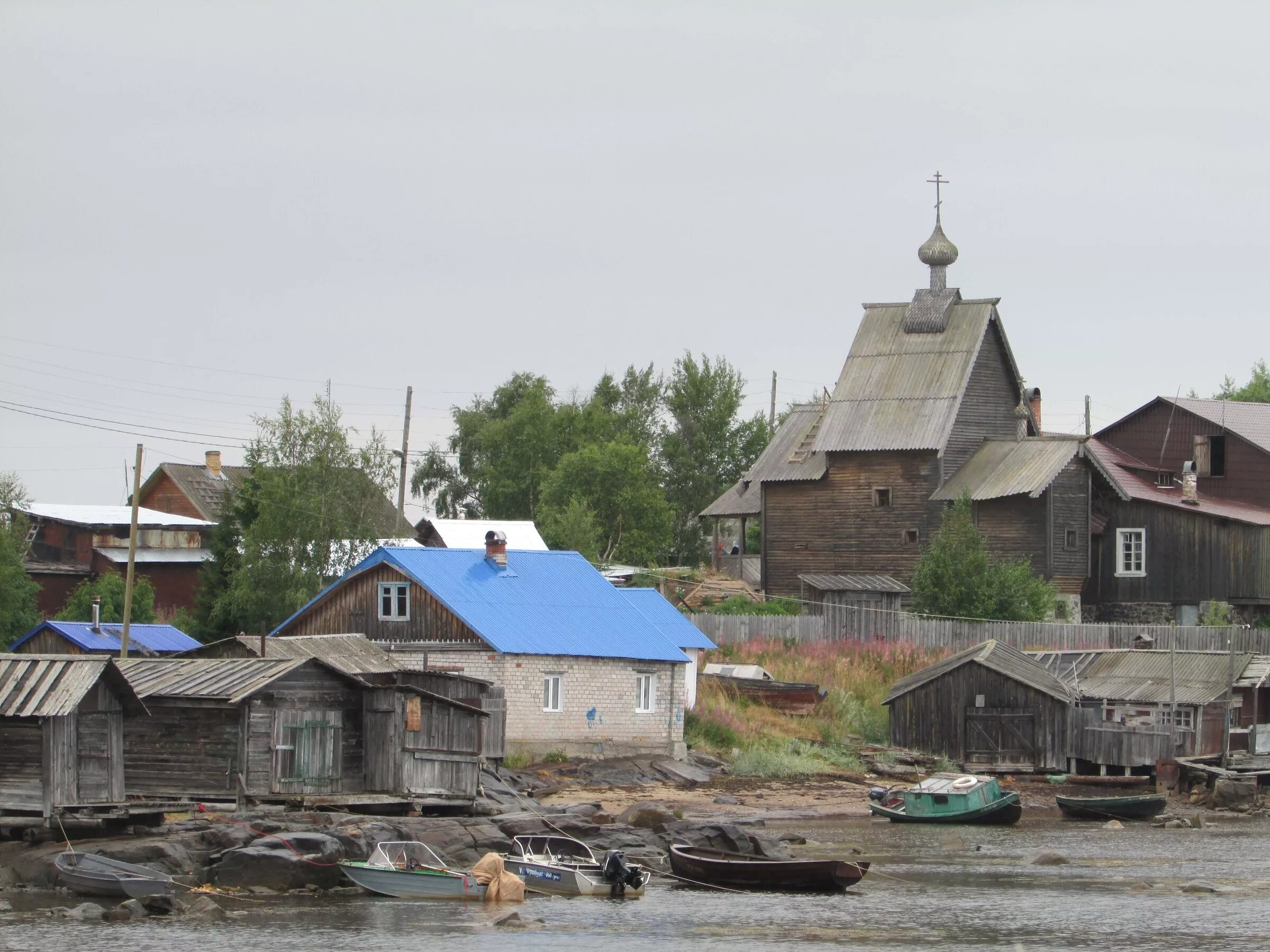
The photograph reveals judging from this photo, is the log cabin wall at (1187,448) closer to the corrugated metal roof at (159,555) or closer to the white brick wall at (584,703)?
the white brick wall at (584,703)

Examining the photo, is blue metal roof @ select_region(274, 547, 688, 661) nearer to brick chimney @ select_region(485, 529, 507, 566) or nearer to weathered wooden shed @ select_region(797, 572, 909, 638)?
brick chimney @ select_region(485, 529, 507, 566)

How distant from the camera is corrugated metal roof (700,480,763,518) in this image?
77.4m

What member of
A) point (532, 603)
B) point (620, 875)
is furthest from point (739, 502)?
point (620, 875)

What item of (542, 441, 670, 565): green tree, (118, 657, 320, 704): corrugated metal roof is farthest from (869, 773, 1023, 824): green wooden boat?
(542, 441, 670, 565): green tree

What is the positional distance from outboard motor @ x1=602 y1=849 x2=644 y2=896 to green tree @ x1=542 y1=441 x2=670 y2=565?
51.0 meters

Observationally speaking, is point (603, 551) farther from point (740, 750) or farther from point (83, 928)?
point (83, 928)

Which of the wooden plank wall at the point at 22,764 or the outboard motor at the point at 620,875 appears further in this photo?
the outboard motor at the point at 620,875

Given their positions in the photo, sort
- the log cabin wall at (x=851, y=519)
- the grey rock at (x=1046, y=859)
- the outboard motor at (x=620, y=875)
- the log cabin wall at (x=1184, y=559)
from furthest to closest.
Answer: the log cabin wall at (x=851, y=519) < the log cabin wall at (x=1184, y=559) < the grey rock at (x=1046, y=859) < the outboard motor at (x=620, y=875)

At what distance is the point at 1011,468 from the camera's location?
69.9 metres

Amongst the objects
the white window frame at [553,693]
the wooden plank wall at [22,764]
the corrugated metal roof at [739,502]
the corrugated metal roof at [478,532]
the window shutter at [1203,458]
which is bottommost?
the wooden plank wall at [22,764]

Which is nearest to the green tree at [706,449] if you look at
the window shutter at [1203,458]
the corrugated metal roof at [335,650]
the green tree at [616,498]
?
the green tree at [616,498]

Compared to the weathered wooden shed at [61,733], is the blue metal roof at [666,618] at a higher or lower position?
higher

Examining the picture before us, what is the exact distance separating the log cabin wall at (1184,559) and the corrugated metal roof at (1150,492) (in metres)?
0.30

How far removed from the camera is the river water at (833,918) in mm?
31844
